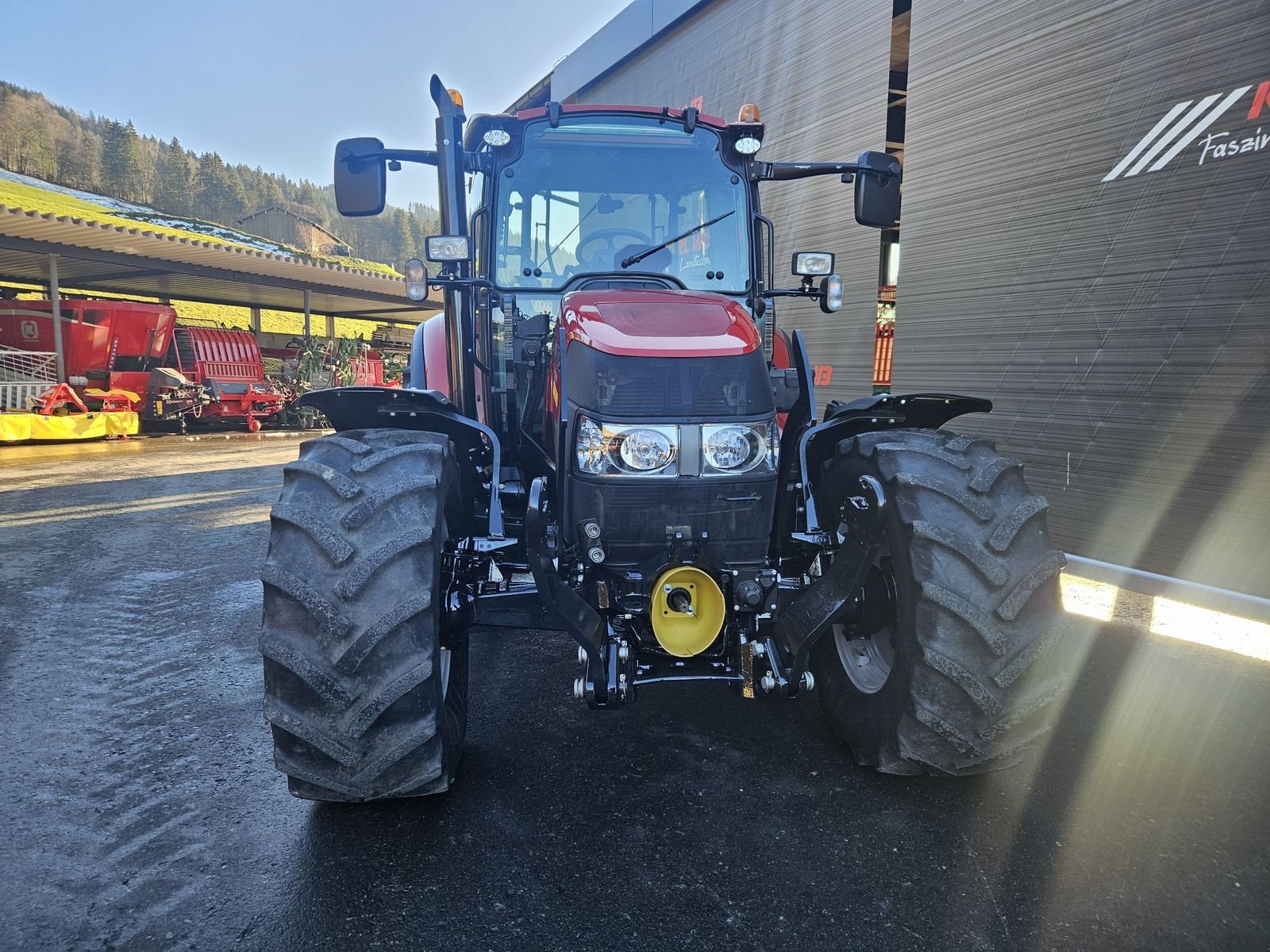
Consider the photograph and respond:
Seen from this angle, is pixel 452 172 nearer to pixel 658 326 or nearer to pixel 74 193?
pixel 658 326

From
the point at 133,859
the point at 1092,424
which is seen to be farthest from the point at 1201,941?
the point at 1092,424

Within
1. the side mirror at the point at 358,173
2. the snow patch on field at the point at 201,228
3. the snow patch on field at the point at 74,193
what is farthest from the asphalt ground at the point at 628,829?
the snow patch on field at the point at 74,193

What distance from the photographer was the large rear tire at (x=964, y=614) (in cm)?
229

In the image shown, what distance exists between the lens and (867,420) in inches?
118

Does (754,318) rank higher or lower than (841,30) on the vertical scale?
lower

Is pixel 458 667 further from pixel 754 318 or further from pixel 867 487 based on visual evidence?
pixel 754 318

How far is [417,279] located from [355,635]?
1833 mm

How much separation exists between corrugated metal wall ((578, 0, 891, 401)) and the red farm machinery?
11.4m

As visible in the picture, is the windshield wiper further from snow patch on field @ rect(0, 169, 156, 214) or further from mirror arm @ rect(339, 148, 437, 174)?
snow patch on field @ rect(0, 169, 156, 214)

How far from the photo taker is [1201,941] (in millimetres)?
1933

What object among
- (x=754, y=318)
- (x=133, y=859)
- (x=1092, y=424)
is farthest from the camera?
(x=1092, y=424)

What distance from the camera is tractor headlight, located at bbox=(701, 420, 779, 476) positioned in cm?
248

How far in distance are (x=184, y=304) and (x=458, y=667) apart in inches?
1673

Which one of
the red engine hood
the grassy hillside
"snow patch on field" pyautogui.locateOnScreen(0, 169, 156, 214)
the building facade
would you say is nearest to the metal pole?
the building facade
